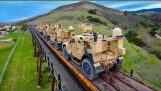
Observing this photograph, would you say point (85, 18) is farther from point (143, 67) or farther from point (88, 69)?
point (88, 69)

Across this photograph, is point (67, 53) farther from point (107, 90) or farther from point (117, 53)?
point (107, 90)

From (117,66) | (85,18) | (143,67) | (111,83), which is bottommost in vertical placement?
(143,67)

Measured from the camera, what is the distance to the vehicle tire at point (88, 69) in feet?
50.9

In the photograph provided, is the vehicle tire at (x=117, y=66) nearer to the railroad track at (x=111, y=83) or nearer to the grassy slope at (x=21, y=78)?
the railroad track at (x=111, y=83)

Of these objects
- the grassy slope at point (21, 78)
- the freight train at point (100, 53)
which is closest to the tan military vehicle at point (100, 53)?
the freight train at point (100, 53)

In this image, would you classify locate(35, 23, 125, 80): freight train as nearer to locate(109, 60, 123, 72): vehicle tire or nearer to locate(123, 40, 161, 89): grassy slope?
locate(109, 60, 123, 72): vehicle tire

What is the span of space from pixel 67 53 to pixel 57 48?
5.93 m

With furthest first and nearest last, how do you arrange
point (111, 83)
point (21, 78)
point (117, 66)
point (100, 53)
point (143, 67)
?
point (143, 67) → point (21, 78) → point (117, 66) → point (100, 53) → point (111, 83)

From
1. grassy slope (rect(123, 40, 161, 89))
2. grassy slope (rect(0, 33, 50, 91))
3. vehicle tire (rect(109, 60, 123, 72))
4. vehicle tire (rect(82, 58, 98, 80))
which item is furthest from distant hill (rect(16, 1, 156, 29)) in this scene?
vehicle tire (rect(82, 58, 98, 80))

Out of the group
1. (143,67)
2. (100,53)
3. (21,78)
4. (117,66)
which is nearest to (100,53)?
(100,53)

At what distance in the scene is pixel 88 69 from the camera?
1608cm

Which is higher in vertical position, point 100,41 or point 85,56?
point 100,41

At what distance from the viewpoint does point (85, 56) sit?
16.7 m

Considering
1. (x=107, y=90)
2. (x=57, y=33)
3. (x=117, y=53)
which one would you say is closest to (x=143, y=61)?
(x=57, y=33)
